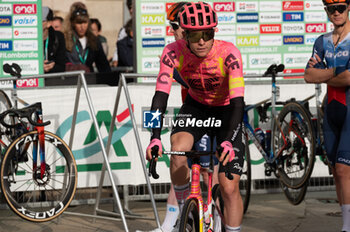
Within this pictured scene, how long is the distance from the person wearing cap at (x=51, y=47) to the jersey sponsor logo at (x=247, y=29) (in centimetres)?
264

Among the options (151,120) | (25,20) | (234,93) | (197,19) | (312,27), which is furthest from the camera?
(312,27)

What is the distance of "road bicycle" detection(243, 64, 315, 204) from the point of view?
28.9 ft

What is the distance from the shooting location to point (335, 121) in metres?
7.35

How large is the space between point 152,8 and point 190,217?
558cm

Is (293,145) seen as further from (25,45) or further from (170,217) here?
(25,45)

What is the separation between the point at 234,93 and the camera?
20.5ft

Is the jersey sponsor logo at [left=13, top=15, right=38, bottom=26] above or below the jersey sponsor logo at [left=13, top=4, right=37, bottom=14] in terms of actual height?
below

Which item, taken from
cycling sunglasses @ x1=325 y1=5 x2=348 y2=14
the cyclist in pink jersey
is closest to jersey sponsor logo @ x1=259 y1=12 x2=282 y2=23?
cycling sunglasses @ x1=325 y1=5 x2=348 y2=14

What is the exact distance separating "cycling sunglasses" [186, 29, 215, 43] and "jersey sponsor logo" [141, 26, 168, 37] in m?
4.71

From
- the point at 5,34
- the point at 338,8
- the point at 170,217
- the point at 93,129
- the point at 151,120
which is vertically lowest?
the point at 170,217

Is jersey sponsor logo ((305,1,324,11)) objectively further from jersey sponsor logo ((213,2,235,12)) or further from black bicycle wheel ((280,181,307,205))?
black bicycle wheel ((280,181,307,205))

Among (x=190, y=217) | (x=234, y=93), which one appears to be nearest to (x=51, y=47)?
(x=234, y=93)

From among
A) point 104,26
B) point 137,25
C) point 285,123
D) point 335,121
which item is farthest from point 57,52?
point 104,26

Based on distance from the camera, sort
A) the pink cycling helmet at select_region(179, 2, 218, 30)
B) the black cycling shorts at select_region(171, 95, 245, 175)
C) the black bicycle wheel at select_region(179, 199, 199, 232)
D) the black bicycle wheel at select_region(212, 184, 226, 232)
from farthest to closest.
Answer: the black bicycle wheel at select_region(212, 184, 226, 232)
the black cycling shorts at select_region(171, 95, 245, 175)
the pink cycling helmet at select_region(179, 2, 218, 30)
the black bicycle wheel at select_region(179, 199, 199, 232)
